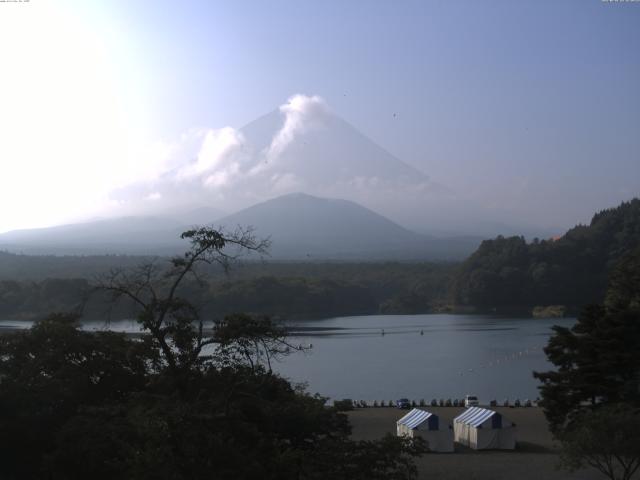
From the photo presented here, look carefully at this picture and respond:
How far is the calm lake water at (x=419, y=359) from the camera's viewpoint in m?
16.4

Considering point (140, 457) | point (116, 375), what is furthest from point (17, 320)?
point (140, 457)

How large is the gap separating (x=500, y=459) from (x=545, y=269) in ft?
106

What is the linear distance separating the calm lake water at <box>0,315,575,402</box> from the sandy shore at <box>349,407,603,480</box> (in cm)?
177

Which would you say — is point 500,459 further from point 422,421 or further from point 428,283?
point 428,283

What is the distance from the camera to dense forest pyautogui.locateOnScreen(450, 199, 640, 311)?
3941 cm

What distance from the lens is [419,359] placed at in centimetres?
2161

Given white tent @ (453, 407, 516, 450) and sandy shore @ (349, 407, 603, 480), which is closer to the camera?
sandy shore @ (349, 407, 603, 480)

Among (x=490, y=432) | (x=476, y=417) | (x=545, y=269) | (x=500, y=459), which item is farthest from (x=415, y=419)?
(x=545, y=269)

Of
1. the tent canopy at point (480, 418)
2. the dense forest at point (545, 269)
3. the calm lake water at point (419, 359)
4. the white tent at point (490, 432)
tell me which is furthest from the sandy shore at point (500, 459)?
the dense forest at point (545, 269)

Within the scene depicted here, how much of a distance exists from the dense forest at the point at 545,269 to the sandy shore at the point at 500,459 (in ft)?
91.6

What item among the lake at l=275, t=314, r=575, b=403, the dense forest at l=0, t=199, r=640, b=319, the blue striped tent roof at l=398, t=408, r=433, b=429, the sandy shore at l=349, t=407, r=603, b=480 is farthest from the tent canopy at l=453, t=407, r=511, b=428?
the dense forest at l=0, t=199, r=640, b=319

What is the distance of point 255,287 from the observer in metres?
34.7

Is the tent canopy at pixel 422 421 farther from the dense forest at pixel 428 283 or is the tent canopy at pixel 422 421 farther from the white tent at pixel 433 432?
the dense forest at pixel 428 283

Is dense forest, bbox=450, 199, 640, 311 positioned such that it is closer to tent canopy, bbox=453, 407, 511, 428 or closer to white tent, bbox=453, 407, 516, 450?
tent canopy, bbox=453, 407, 511, 428
